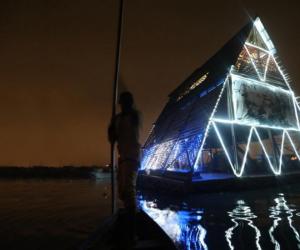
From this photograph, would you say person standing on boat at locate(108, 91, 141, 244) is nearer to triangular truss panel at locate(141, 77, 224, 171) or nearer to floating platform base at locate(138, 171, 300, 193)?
floating platform base at locate(138, 171, 300, 193)

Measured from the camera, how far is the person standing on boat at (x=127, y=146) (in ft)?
12.1

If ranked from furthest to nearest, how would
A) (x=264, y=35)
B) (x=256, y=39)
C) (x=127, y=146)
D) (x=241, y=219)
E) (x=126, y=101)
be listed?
(x=264, y=35)
(x=256, y=39)
(x=241, y=219)
(x=126, y=101)
(x=127, y=146)

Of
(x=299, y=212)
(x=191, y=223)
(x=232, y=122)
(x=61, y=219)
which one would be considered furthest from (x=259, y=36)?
(x=61, y=219)

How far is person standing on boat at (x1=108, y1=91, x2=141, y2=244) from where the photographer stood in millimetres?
3682

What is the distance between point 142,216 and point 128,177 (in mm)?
2275

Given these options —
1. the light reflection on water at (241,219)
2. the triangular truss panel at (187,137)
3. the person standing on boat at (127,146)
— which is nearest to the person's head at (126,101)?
the person standing on boat at (127,146)

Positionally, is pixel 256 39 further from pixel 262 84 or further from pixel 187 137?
pixel 187 137

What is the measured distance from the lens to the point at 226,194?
14.2 meters

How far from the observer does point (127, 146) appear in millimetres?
3744

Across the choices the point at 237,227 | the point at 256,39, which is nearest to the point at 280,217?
the point at 237,227

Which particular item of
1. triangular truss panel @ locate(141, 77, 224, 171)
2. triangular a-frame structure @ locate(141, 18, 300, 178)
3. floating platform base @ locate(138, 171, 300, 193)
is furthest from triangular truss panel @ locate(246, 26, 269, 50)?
floating platform base @ locate(138, 171, 300, 193)

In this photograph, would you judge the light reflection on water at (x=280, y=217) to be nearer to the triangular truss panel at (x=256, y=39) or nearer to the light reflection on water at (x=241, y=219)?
the light reflection on water at (x=241, y=219)

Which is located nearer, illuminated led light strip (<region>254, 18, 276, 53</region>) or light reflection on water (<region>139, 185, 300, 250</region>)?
light reflection on water (<region>139, 185, 300, 250</region>)

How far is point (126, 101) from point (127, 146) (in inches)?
28.5
